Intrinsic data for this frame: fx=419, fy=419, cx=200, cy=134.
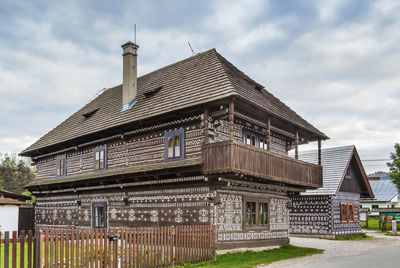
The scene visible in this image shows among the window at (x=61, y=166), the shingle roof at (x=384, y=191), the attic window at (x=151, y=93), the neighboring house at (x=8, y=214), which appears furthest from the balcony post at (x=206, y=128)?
the shingle roof at (x=384, y=191)

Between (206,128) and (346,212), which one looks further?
(346,212)

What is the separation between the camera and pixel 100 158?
21531mm

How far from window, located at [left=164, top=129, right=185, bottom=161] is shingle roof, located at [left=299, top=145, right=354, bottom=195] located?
12.1 meters

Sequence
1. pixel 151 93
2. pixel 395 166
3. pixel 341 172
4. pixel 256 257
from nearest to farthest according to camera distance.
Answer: pixel 256 257 < pixel 151 93 < pixel 341 172 < pixel 395 166

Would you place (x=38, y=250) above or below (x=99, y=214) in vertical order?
above

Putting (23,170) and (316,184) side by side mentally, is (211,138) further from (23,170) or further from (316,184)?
(23,170)

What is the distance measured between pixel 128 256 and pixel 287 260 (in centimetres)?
643

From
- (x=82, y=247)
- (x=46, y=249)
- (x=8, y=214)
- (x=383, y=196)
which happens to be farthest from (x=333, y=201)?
(x=383, y=196)

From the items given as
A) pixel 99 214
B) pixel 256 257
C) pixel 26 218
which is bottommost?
pixel 256 257

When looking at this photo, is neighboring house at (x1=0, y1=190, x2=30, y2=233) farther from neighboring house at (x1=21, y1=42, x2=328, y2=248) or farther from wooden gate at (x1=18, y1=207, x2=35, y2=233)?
neighboring house at (x1=21, y1=42, x2=328, y2=248)

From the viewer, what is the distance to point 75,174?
75.8ft

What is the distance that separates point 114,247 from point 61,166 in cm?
1484

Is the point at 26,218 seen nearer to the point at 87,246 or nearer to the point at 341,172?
the point at 87,246

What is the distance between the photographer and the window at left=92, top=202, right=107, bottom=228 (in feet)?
68.3
